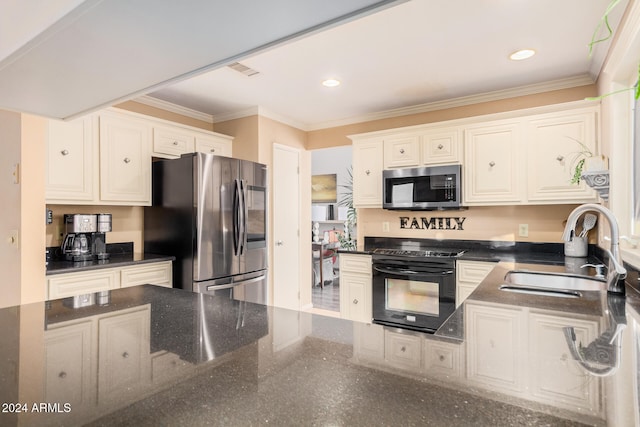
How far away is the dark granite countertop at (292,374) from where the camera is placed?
0.52m

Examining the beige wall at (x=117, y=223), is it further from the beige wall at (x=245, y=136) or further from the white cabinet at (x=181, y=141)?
the beige wall at (x=245, y=136)

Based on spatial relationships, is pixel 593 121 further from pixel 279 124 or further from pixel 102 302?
pixel 102 302

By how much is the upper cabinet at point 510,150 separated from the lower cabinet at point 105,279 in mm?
2292

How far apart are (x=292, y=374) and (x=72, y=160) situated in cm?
285

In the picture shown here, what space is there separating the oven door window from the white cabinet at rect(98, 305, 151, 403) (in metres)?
2.49

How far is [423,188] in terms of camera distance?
343 cm

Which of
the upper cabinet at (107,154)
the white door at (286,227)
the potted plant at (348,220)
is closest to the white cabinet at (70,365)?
the upper cabinet at (107,154)

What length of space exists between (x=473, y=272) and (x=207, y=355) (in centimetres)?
268

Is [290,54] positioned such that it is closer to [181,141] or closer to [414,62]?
[414,62]

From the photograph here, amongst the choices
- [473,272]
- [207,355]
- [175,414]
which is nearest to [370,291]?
[473,272]

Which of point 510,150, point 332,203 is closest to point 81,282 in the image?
point 510,150

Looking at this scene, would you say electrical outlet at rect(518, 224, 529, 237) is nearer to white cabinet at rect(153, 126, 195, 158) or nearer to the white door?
the white door

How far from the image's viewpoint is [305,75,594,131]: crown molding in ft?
10.2

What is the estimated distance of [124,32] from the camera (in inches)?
25.4
